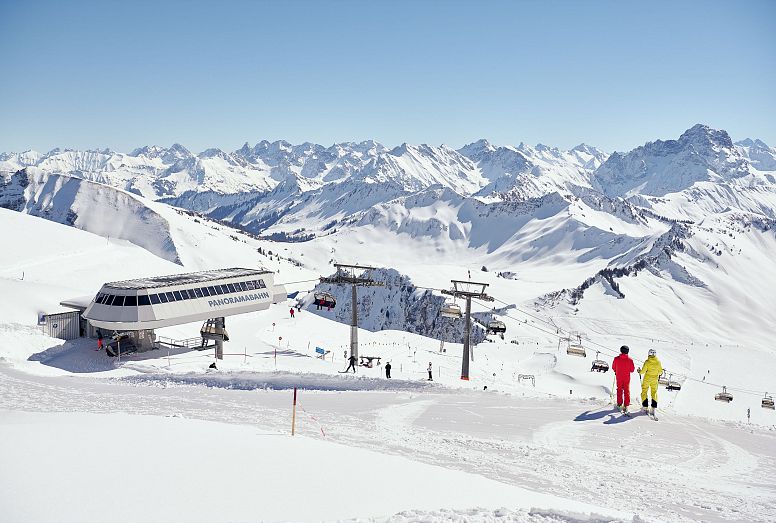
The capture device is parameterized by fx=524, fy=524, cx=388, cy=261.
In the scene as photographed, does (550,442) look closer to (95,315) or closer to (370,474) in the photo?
(370,474)

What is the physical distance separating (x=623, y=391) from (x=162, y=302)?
3275 centimetres

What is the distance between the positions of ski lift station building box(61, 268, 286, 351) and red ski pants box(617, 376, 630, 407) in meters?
31.5

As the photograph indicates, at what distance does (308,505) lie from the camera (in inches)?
447

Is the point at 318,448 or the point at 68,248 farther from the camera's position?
the point at 68,248

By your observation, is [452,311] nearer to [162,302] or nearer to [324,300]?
[324,300]

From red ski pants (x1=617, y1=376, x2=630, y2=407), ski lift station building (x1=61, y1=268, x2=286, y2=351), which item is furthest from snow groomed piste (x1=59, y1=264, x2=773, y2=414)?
red ski pants (x1=617, y1=376, x2=630, y2=407)

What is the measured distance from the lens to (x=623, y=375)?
2198 cm

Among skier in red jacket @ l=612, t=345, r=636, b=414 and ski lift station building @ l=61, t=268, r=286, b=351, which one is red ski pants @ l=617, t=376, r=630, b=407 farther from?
ski lift station building @ l=61, t=268, r=286, b=351

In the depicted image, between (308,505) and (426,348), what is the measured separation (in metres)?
69.6

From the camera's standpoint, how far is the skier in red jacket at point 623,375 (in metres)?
21.8

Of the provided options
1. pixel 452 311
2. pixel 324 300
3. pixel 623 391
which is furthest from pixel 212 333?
pixel 623 391

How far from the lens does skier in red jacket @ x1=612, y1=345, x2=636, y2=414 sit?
21844 millimetres

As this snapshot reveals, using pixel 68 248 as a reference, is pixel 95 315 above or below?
below

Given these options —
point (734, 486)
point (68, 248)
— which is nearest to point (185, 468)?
point (734, 486)
